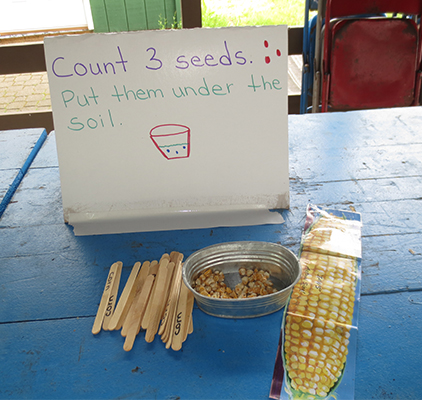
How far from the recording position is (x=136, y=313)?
70cm

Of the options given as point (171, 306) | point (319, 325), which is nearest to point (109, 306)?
point (171, 306)

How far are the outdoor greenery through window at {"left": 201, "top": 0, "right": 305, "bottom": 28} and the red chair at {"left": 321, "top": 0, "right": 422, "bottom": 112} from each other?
2.13 m

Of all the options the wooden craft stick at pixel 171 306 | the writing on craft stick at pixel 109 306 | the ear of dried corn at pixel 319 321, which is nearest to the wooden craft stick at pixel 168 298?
the wooden craft stick at pixel 171 306

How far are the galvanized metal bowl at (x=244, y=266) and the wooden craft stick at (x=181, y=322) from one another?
3 cm

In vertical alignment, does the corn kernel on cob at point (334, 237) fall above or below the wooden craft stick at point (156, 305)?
below

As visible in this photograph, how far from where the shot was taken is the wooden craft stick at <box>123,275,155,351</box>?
658 millimetres

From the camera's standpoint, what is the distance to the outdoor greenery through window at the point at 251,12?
431cm

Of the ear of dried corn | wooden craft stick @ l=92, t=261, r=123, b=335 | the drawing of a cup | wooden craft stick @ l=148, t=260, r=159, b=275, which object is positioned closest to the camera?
the ear of dried corn

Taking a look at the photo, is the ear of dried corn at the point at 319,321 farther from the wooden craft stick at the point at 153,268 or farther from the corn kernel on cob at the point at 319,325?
the wooden craft stick at the point at 153,268

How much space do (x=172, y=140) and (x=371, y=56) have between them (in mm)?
1829

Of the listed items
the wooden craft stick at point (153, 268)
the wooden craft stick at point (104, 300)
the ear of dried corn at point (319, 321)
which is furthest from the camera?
the wooden craft stick at point (153, 268)

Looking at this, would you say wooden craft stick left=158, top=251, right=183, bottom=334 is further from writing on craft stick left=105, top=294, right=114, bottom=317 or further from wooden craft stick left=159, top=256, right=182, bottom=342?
writing on craft stick left=105, top=294, right=114, bottom=317

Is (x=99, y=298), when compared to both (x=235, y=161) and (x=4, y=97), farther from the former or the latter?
(x=4, y=97)

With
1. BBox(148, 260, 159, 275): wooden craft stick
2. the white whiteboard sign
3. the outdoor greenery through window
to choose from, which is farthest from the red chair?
the outdoor greenery through window
